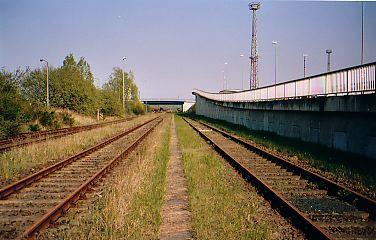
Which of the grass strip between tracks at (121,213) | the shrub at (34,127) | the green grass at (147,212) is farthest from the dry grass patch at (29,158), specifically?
the shrub at (34,127)

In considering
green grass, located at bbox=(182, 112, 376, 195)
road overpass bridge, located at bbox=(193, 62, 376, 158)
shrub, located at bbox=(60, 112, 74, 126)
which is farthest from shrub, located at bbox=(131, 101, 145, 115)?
green grass, located at bbox=(182, 112, 376, 195)

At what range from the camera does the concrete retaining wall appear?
48.6ft

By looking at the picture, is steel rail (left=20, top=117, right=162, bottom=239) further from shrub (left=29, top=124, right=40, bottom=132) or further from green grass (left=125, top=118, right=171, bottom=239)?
shrub (left=29, top=124, right=40, bottom=132)

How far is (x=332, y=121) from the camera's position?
59.6 feet

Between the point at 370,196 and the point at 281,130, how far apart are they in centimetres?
1836

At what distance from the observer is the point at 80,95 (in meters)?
51.8

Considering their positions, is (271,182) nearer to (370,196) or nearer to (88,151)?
(370,196)

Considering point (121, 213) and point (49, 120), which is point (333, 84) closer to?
point (121, 213)

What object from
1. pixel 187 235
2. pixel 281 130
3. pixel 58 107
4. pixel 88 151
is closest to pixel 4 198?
pixel 187 235

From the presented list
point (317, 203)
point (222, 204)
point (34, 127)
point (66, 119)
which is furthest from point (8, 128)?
point (317, 203)

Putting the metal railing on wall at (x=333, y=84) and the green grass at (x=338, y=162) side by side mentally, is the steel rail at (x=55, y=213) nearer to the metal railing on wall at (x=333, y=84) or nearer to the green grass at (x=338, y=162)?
the green grass at (x=338, y=162)

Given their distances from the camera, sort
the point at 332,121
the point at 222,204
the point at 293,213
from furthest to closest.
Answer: the point at 332,121, the point at 222,204, the point at 293,213

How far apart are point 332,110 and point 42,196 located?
1253 cm

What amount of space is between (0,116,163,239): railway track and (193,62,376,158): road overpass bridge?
9198mm
